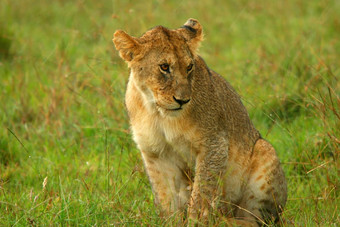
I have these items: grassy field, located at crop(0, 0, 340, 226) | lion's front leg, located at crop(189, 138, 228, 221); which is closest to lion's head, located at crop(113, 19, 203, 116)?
lion's front leg, located at crop(189, 138, 228, 221)

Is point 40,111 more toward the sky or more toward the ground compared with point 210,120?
more toward the ground

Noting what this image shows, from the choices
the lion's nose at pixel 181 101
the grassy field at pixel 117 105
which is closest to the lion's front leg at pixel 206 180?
the grassy field at pixel 117 105

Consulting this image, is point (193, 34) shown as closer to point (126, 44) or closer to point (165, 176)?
point (126, 44)

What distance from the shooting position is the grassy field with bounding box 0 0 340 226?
501 centimetres

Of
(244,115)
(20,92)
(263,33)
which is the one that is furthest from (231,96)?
(263,33)

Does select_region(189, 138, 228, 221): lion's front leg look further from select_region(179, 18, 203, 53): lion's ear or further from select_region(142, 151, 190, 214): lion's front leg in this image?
select_region(179, 18, 203, 53): lion's ear

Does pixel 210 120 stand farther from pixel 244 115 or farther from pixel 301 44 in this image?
pixel 301 44

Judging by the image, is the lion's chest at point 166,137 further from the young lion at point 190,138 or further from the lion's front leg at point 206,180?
the lion's front leg at point 206,180

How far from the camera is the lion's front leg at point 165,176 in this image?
505 centimetres

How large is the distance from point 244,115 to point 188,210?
119 centimetres

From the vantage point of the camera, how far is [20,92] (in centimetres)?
779

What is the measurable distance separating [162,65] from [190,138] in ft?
2.12

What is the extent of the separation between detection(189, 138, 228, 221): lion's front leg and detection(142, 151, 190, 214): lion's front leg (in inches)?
7.4

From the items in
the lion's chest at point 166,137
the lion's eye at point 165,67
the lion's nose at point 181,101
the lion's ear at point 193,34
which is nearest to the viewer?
the lion's nose at point 181,101
